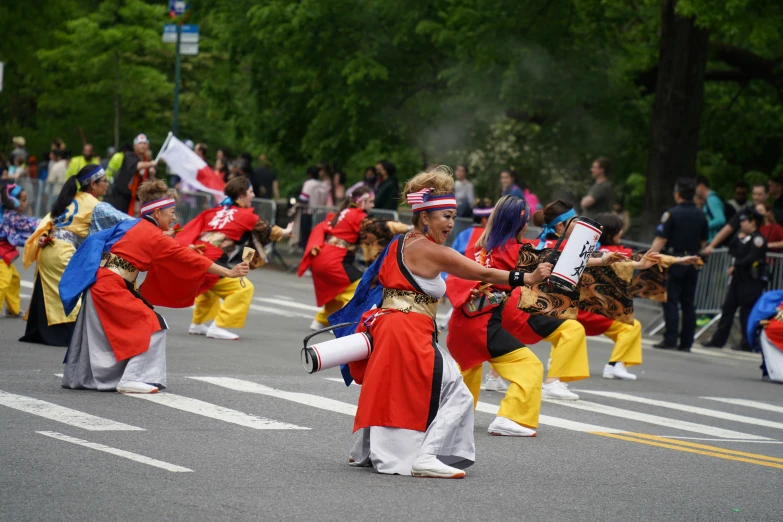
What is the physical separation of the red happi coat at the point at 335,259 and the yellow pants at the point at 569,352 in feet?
15.9

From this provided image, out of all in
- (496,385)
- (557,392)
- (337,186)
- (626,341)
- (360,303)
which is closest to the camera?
(360,303)

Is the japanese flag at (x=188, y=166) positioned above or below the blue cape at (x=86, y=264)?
above

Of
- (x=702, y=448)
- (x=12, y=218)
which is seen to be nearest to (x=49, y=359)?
(x=12, y=218)

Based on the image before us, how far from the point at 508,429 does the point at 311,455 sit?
1808 mm

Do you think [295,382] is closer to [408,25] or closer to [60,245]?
[60,245]

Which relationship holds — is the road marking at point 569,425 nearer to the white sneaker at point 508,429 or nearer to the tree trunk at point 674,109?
the white sneaker at point 508,429

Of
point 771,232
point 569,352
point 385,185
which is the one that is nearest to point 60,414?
point 569,352

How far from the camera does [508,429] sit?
9.15 metres

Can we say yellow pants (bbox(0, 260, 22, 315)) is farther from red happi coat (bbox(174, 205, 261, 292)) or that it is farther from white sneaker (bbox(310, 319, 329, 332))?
white sneaker (bbox(310, 319, 329, 332))

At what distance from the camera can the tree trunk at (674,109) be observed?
21.4 m

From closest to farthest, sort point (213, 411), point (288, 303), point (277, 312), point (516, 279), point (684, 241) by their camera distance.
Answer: point (516, 279)
point (213, 411)
point (684, 241)
point (277, 312)
point (288, 303)

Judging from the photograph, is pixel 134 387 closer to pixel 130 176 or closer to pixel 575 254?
pixel 575 254

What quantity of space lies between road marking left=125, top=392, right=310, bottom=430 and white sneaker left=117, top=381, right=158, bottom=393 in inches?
2.5

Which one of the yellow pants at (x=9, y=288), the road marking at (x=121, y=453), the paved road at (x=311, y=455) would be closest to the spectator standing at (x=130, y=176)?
the yellow pants at (x=9, y=288)
